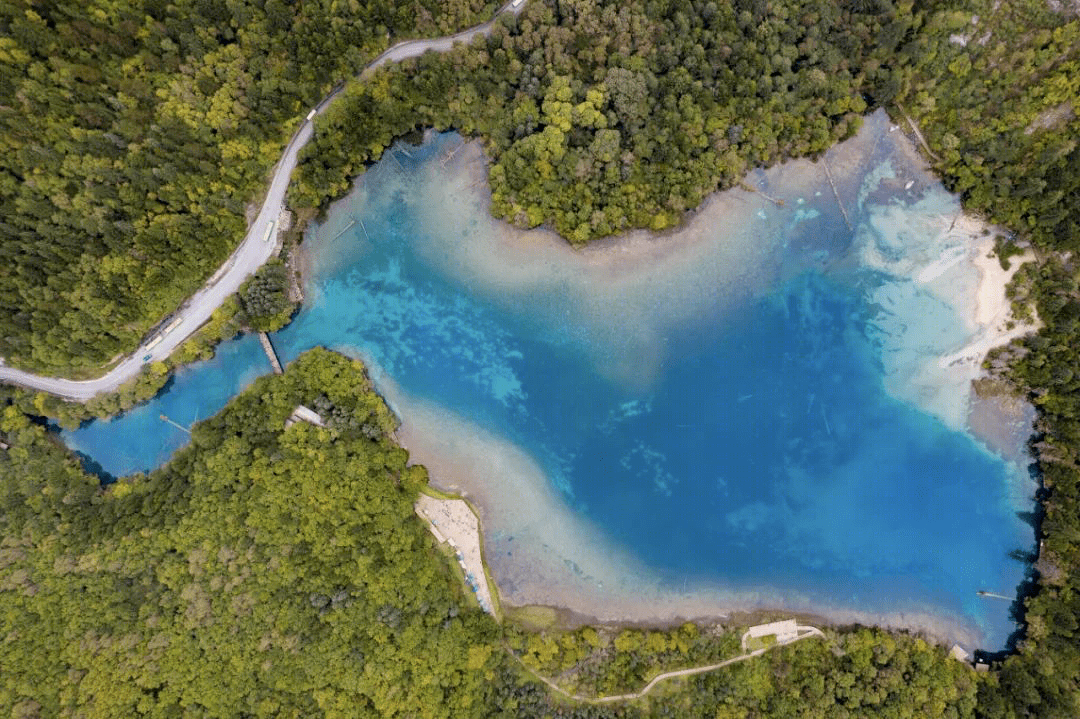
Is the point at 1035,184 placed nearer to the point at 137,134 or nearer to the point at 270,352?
the point at 270,352

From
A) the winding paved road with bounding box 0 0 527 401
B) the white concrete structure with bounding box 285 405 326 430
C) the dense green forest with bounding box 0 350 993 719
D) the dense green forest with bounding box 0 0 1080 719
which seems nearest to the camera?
the dense green forest with bounding box 0 350 993 719

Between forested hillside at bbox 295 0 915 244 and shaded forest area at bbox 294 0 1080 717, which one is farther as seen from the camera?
forested hillside at bbox 295 0 915 244

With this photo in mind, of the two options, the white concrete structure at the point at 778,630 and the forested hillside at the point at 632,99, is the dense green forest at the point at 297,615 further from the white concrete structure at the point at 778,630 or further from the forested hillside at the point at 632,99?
the forested hillside at the point at 632,99

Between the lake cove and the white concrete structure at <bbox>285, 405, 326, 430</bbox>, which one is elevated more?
the lake cove

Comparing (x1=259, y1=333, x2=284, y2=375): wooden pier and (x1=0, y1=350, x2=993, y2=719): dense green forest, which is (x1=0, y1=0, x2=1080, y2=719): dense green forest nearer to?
(x1=0, y1=350, x2=993, y2=719): dense green forest

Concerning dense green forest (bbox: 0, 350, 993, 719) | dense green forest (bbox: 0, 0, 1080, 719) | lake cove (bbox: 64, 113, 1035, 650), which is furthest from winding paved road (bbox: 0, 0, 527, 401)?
dense green forest (bbox: 0, 350, 993, 719)

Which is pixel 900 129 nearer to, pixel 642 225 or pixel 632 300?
pixel 642 225
